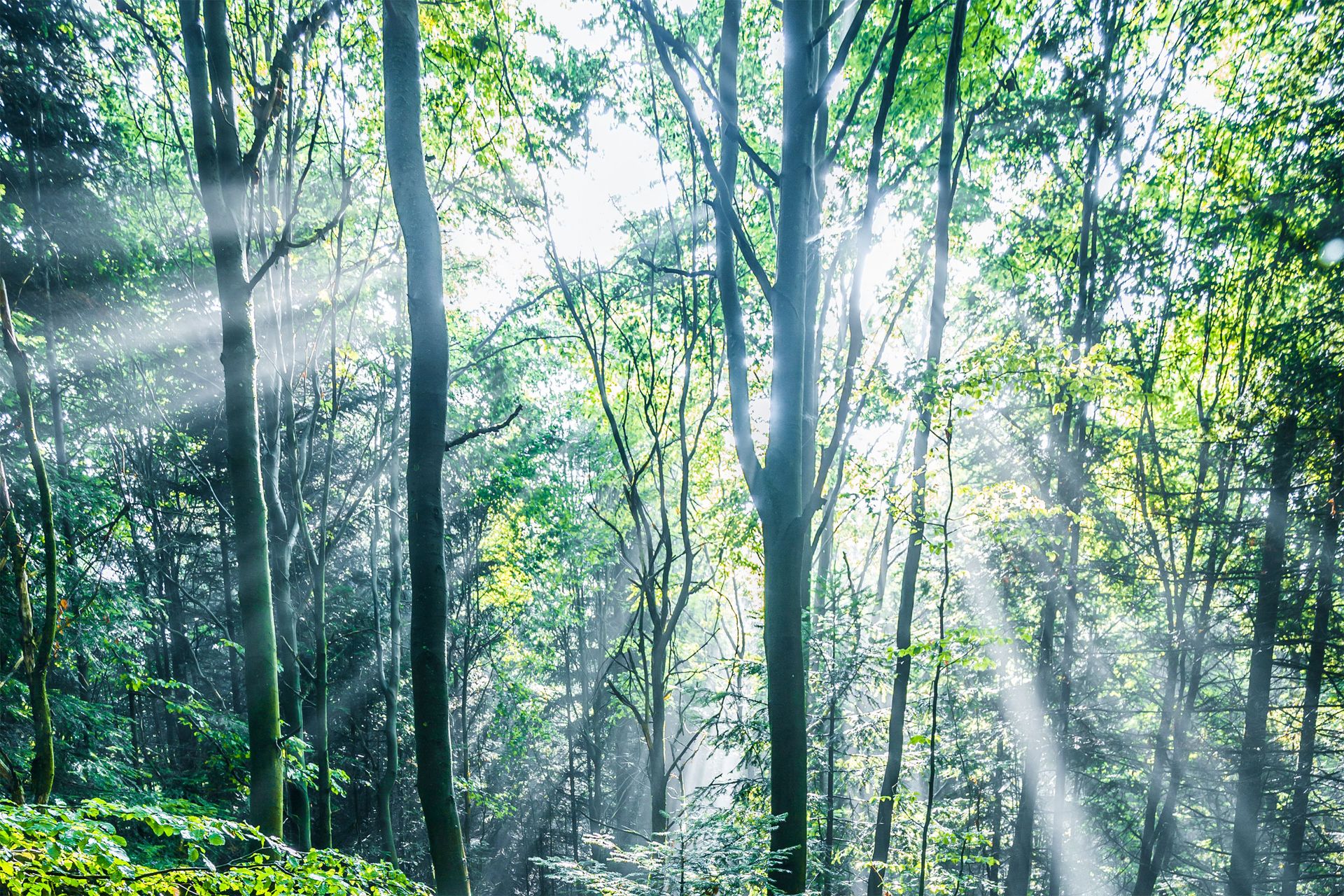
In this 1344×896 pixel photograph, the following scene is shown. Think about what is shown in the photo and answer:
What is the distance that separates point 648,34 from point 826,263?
148 inches

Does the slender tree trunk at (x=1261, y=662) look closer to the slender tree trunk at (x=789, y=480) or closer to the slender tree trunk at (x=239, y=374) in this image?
the slender tree trunk at (x=789, y=480)

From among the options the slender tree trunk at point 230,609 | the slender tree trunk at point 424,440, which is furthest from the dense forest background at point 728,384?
the slender tree trunk at point 230,609

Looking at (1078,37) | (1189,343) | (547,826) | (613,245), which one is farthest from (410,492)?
(547,826)

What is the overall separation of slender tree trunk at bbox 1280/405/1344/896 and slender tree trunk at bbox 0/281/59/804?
12.0m

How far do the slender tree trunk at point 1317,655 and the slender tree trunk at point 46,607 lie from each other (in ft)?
39.5

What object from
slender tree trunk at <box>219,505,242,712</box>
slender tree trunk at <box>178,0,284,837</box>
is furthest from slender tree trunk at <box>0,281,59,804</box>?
slender tree trunk at <box>219,505,242,712</box>

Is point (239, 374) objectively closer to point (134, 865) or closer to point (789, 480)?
point (134, 865)

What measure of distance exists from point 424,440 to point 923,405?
4376 millimetres

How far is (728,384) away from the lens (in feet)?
22.6

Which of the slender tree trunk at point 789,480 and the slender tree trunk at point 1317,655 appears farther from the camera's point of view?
the slender tree trunk at point 1317,655

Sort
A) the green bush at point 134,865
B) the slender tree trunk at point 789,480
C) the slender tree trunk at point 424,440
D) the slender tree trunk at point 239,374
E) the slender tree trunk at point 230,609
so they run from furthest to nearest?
the slender tree trunk at point 230,609 → the slender tree trunk at point 239,374 → the slender tree trunk at point 789,480 → the slender tree trunk at point 424,440 → the green bush at point 134,865

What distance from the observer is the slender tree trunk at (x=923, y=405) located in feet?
14.5

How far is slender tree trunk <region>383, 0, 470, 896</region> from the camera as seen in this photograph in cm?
294

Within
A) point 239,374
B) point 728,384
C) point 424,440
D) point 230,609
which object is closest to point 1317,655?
point 728,384
